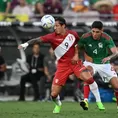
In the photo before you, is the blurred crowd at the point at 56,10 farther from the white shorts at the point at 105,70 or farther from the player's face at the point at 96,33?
the player's face at the point at 96,33

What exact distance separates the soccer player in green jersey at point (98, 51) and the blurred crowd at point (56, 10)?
6642 millimetres

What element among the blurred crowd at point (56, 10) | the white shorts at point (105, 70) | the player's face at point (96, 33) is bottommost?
the white shorts at point (105, 70)

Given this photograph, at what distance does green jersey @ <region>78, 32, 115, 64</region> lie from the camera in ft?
46.3

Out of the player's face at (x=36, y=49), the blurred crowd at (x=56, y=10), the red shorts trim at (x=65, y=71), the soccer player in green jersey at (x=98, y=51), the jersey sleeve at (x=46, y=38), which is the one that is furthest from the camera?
the blurred crowd at (x=56, y=10)

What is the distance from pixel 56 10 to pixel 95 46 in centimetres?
711

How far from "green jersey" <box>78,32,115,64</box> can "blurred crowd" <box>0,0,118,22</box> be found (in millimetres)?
6638

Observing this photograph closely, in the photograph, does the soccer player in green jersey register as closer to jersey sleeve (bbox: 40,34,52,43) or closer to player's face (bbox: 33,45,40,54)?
jersey sleeve (bbox: 40,34,52,43)

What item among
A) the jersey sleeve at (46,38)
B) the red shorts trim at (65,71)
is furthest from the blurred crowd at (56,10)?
the jersey sleeve at (46,38)

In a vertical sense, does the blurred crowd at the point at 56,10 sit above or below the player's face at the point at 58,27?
below

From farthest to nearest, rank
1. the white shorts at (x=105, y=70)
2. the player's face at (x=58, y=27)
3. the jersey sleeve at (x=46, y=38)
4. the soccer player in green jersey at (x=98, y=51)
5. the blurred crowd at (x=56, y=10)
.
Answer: the blurred crowd at (x=56, y=10), the white shorts at (x=105, y=70), the soccer player in green jersey at (x=98, y=51), the player's face at (x=58, y=27), the jersey sleeve at (x=46, y=38)

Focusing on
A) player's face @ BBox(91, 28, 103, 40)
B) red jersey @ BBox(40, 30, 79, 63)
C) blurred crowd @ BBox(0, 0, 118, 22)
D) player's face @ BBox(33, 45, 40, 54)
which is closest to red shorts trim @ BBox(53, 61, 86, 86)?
red jersey @ BBox(40, 30, 79, 63)

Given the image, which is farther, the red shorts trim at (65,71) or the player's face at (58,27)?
the red shorts trim at (65,71)

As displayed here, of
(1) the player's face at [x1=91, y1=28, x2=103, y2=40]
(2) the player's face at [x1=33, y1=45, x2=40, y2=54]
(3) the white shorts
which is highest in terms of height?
(1) the player's face at [x1=91, y1=28, x2=103, y2=40]

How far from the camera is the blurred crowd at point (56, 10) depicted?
68.6 feet
